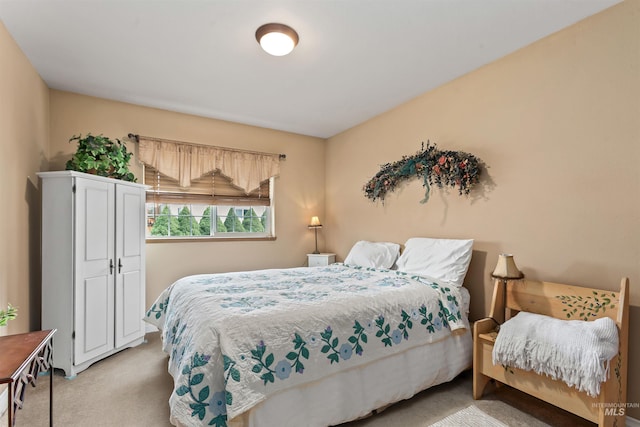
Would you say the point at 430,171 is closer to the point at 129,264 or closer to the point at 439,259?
the point at 439,259

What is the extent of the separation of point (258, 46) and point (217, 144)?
192 centimetres

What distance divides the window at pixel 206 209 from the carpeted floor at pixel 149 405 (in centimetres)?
174

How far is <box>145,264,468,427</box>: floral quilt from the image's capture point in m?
1.50

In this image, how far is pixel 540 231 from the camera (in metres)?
2.34

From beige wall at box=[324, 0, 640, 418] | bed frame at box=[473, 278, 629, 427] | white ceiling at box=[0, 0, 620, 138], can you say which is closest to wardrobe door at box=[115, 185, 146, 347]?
white ceiling at box=[0, 0, 620, 138]

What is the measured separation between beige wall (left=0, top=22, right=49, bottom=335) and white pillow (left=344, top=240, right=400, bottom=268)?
121 inches

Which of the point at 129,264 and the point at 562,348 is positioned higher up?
the point at 129,264

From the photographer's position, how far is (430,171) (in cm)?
314

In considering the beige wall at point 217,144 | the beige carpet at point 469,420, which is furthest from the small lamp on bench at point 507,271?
the beige wall at point 217,144

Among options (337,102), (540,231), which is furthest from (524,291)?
(337,102)

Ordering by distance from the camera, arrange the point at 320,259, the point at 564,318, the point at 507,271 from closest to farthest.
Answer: the point at 564,318 < the point at 507,271 < the point at 320,259

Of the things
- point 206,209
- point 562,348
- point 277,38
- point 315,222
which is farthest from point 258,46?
point 562,348

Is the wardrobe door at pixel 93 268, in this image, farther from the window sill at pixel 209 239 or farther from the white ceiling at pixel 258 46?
the white ceiling at pixel 258 46

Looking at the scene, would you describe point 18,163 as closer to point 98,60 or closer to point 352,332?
point 98,60
